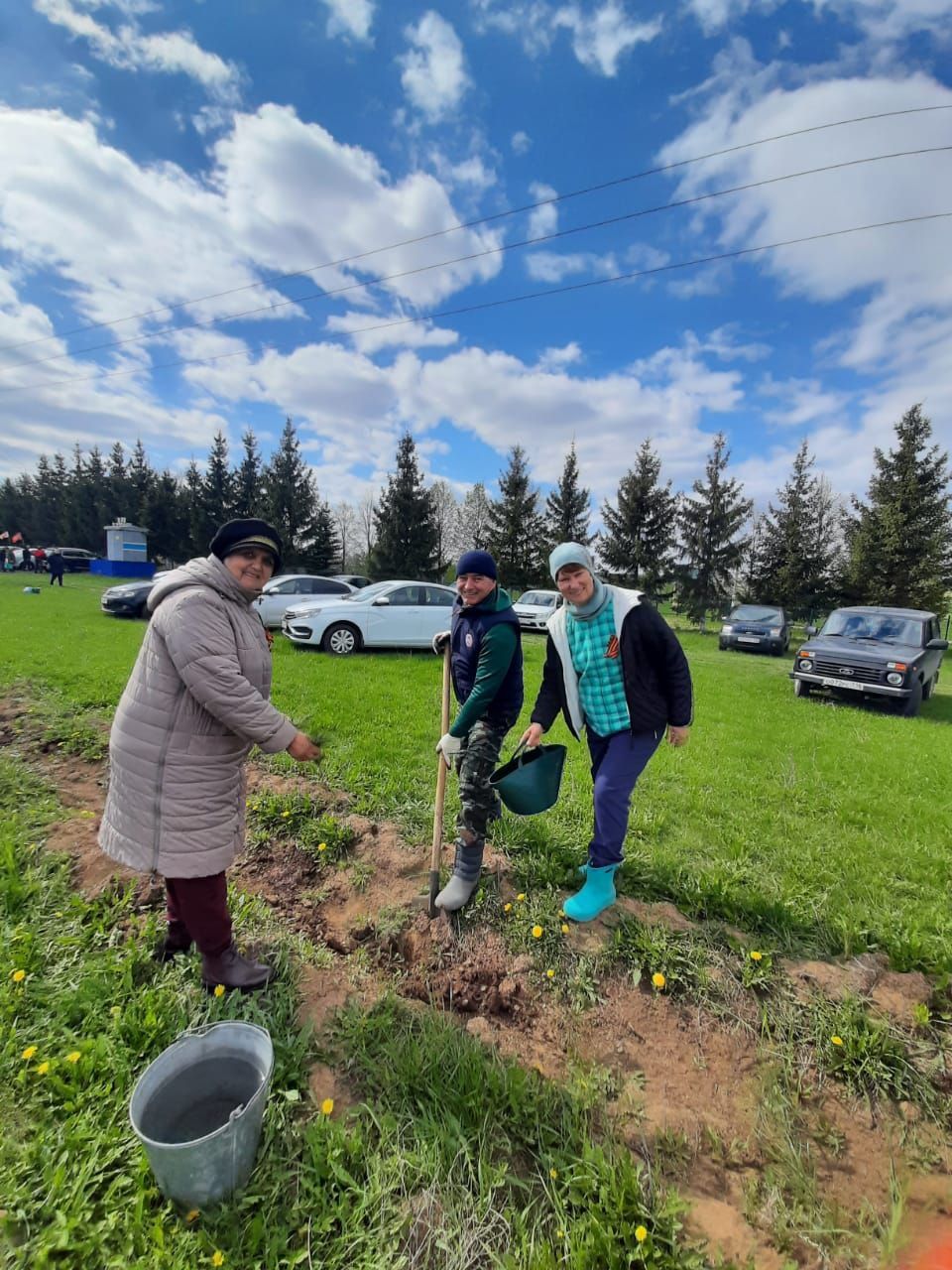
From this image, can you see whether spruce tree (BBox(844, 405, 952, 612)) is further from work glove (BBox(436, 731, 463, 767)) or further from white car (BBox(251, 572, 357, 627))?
work glove (BBox(436, 731, 463, 767))

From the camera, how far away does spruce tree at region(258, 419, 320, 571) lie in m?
31.1

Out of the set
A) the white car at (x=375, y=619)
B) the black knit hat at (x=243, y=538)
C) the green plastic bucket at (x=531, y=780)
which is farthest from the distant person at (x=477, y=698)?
the white car at (x=375, y=619)

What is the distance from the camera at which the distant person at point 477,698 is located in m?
2.69

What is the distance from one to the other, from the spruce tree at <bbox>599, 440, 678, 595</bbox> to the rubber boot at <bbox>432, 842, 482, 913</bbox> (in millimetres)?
25458

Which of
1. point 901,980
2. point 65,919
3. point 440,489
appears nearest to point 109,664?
point 65,919

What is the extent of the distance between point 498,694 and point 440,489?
45810 mm

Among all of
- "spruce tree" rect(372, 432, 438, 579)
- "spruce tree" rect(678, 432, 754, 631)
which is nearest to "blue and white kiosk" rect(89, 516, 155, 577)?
"spruce tree" rect(372, 432, 438, 579)

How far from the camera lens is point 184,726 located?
2.02 m

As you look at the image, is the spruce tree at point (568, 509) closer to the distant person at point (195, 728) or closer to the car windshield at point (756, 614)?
the car windshield at point (756, 614)

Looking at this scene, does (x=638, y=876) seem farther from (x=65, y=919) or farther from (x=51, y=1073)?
(x=65, y=919)

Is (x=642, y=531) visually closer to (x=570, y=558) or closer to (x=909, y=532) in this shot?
(x=909, y=532)

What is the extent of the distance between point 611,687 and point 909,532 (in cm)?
2631

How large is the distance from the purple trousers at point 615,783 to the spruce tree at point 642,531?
25284 mm

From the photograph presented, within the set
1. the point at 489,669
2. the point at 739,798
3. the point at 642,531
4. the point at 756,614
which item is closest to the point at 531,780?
the point at 489,669
